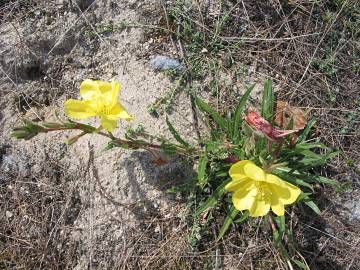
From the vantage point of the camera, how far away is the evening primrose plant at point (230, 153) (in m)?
2.29

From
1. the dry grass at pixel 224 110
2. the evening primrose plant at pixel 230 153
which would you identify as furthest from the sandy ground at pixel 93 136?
the evening primrose plant at pixel 230 153

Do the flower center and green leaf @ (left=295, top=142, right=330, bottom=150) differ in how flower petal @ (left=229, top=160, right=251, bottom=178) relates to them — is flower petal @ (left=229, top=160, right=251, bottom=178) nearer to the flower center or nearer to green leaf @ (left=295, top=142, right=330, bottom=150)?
the flower center

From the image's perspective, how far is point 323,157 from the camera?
2670mm

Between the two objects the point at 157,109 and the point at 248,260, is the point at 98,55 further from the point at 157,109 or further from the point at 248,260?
the point at 248,260

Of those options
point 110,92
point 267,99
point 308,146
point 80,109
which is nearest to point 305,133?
point 308,146

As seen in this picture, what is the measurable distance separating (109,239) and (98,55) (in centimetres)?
120

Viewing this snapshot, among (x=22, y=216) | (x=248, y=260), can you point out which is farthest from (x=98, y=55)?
(x=248, y=260)

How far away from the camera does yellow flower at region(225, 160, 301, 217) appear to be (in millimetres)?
2172

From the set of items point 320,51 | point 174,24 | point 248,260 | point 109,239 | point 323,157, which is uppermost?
point 174,24

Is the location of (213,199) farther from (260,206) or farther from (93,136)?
(93,136)

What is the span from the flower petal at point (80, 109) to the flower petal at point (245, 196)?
2.62ft

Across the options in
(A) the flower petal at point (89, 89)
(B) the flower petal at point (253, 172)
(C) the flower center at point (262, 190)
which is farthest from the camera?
(A) the flower petal at point (89, 89)

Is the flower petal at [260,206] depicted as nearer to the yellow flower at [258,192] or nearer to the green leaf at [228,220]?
the yellow flower at [258,192]

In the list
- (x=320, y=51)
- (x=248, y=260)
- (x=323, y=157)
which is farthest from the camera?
(x=320, y=51)
